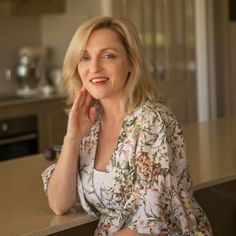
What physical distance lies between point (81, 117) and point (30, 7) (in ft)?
10.1

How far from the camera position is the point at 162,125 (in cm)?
172

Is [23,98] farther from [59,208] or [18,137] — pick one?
[59,208]

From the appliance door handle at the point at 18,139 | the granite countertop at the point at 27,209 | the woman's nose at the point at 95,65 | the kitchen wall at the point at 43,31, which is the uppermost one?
the kitchen wall at the point at 43,31

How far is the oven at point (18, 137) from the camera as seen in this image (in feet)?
14.1

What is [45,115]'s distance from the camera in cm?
456

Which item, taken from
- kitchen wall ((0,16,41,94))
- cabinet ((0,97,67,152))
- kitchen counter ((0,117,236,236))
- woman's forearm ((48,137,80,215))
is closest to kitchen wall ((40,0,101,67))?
kitchen wall ((0,16,41,94))

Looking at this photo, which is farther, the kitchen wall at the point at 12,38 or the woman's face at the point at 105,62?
the kitchen wall at the point at 12,38

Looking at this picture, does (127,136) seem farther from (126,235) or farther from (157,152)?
(126,235)

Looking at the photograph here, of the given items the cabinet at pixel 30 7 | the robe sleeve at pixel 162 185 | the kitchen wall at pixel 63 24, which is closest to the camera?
the robe sleeve at pixel 162 185

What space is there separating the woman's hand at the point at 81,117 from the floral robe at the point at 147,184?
11 centimetres

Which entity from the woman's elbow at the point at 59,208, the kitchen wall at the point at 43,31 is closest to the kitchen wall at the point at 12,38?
the kitchen wall at the point at 43,31

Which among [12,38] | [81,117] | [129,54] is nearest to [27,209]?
[81,117]

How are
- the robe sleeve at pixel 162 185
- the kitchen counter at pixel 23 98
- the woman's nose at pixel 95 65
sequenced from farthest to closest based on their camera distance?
the kitchen counter at pixel 23 98
the woman's nose at pixel 95 65
the robe sleeve at pixel 162 185

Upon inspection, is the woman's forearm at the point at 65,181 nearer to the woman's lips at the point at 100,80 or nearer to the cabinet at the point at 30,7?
the woman's lips at the point at 100,80
